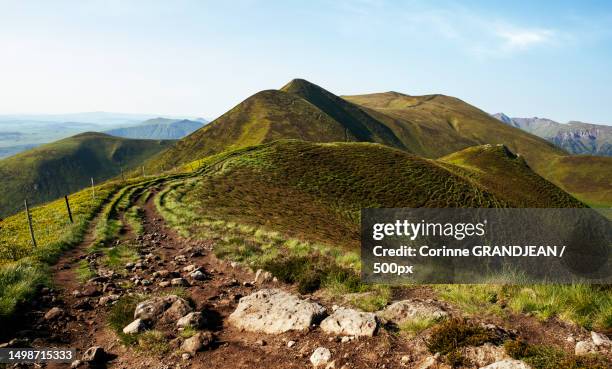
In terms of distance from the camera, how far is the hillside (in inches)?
1521

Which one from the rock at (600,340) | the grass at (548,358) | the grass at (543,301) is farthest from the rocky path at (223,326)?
the rock at (600,340)

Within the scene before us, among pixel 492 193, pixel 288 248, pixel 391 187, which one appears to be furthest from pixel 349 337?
pixel 492 193

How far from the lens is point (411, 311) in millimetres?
10227

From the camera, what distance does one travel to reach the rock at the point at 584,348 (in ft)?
24.7

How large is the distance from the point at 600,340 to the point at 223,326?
364 inches

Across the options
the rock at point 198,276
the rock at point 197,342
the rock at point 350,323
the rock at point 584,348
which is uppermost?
the rock at point 584,348

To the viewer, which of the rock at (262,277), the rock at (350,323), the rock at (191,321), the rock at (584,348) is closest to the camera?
the rock at (584,348)

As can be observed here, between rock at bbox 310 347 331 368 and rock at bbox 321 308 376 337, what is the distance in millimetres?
954

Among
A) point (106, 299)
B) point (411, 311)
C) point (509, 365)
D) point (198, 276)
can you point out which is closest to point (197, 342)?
point (106, 299)

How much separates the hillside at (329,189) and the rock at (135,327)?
51.9ft

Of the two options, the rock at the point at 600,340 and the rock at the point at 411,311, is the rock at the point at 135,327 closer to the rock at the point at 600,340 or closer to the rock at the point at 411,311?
the rock at the point at 411,311

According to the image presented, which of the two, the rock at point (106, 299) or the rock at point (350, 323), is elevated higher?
the rock at point (350, 323)

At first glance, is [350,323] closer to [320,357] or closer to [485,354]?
[320,357]

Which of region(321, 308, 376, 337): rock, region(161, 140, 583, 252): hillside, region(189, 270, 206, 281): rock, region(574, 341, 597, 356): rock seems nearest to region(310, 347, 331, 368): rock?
region(321, 308, 376, 337): rock
